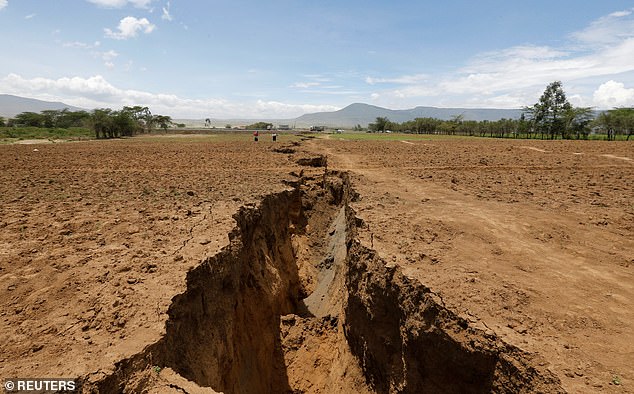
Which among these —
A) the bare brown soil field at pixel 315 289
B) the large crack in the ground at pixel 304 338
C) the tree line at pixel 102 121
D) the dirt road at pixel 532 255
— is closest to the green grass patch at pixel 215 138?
the tree line at pixel 102 121

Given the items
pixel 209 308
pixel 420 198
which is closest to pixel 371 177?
pixel 420 198

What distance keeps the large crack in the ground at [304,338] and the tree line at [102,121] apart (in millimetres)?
62145

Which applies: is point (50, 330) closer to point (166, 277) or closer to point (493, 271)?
point (166, 277)

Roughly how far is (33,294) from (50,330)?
4.11 feet

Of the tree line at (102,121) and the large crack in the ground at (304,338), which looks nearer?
the large crack in the ground at (304,338)

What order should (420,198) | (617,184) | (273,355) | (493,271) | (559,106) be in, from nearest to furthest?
(493,271) → (273,355) → (420,198) → (617,184) → (559,106)

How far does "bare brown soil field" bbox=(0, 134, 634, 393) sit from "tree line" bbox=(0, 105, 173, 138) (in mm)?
54926

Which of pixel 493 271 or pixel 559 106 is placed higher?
pixel 559 106

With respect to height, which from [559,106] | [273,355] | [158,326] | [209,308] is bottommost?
[273,355]

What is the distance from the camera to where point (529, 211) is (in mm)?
11391

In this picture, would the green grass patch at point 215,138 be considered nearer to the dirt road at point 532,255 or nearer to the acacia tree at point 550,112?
the dirt road at point 532,255

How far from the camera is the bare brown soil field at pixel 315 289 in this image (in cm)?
489

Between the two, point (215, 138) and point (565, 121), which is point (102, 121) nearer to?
point (215, 138)

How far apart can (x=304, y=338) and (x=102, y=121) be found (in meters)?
66.2
